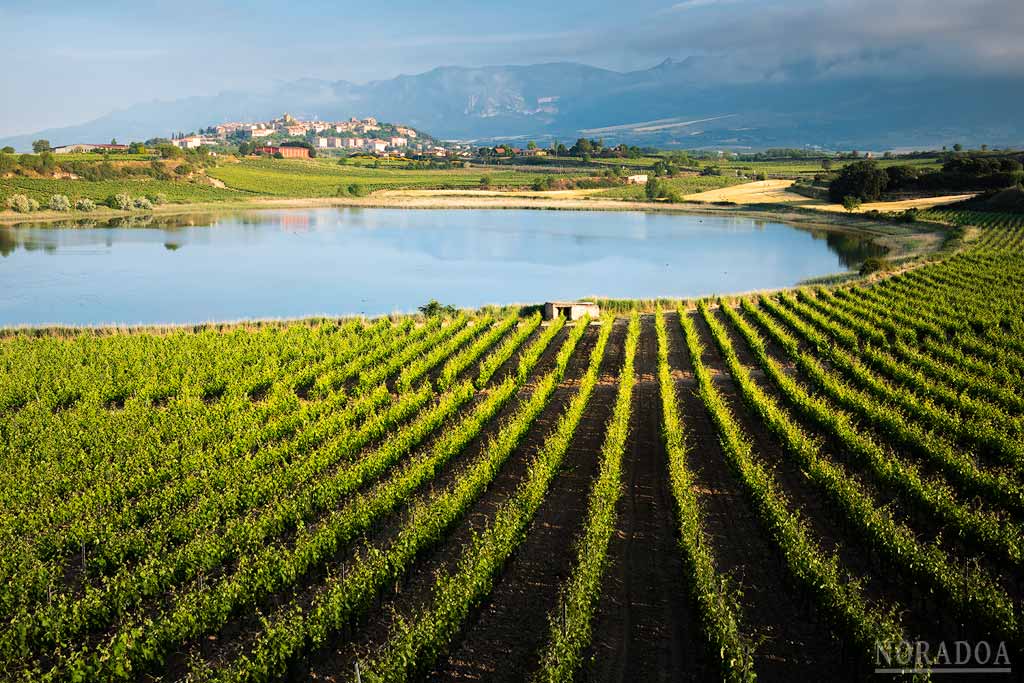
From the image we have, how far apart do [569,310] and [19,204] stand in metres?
71.0

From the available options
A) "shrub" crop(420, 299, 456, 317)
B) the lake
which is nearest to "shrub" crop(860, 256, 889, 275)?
the lake

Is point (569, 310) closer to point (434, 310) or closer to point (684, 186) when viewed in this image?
point (434, 310)

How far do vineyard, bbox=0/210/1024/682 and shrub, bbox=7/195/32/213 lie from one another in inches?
2550

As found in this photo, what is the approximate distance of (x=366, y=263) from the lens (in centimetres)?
5441

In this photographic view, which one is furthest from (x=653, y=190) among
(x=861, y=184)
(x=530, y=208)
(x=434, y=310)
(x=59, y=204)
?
(x=434, y=310)

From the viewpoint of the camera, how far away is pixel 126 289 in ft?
142

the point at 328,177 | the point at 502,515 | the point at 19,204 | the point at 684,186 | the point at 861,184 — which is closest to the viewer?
the point at 502,515

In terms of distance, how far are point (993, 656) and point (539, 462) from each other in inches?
332

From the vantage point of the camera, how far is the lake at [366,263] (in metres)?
40.6

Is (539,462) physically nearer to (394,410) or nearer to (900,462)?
(394,410)

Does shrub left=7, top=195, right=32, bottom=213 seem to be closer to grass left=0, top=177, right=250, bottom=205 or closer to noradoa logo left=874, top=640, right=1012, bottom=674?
grass left=0, top=177, right=250, bottom=205

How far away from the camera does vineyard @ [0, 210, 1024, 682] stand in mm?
10070

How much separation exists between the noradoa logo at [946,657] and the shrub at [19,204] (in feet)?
297

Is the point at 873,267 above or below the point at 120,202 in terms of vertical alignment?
below
